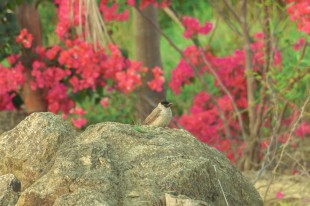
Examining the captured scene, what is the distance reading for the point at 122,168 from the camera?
3.74 m

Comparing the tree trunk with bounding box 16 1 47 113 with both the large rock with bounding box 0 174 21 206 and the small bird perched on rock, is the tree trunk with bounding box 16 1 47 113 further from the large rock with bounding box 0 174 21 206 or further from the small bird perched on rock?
the large rock with bounding box 0 174 21 206

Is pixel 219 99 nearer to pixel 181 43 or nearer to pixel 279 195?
pixel 279 195

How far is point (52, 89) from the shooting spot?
25.9 ft

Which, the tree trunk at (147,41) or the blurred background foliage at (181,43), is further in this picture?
the tree trunk at (147,41)

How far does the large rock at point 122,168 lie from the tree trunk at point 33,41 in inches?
155

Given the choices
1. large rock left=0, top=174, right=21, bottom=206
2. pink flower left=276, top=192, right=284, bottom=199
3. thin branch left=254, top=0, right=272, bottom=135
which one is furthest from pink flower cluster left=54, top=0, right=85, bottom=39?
large rock left=0, top=174, right=21, bottom=206

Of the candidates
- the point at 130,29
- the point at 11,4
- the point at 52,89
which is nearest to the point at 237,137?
the point at 52,89

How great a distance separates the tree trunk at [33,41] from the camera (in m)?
8.09

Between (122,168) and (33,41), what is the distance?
15.0 feet

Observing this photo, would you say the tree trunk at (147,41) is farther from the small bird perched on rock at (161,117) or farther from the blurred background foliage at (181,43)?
the small bird perched on rock at (161,117)

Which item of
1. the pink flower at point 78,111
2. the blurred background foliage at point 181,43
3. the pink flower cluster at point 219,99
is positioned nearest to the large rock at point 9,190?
the blurred background foliage at point 181,43

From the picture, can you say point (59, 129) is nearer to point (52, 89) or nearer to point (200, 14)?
point (52, 89)

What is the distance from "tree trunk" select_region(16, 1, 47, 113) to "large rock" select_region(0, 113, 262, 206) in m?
3.94

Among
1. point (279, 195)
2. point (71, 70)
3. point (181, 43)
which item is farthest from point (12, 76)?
point (181, 43)
